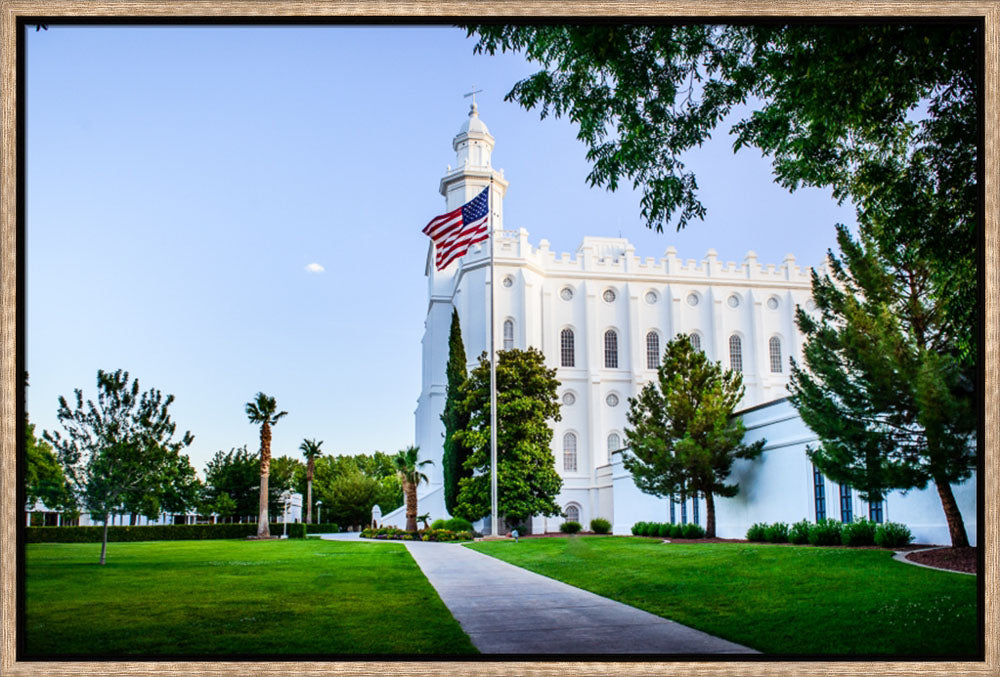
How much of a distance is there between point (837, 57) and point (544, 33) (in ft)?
8.61

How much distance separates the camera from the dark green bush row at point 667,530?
70.7ft

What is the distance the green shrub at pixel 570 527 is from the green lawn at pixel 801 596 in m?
19.6

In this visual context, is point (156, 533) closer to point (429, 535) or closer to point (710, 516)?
point (429, 535)

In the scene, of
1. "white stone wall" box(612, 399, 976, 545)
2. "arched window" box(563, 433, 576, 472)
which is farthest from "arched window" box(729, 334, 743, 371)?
"white stone wall" box(612, 399, 976, 545)

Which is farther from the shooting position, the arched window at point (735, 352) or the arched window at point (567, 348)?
the arched window at point (735, 352)

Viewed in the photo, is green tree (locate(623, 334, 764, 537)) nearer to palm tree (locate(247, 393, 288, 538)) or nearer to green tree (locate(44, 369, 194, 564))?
green tree (locate(44, 369, 194, 564))

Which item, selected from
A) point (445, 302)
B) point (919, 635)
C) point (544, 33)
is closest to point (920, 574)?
point (919, 635)

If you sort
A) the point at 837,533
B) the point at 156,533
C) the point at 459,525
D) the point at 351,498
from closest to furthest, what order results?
the point at 837,533, the point at 459,525, the point at 156,533, the point at 351,498

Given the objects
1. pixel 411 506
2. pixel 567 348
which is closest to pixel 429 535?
pixel 411 506

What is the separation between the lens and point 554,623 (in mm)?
7660

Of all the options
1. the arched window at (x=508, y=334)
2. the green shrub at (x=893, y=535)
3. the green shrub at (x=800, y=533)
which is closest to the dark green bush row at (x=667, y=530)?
the green shrub at (x=800, y=533)

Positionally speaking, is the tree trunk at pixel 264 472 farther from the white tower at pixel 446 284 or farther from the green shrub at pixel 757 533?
the green shrub at pixel 757 533

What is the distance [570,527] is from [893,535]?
22.5 metres

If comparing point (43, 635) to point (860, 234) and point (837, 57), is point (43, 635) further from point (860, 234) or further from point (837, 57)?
point (860, 234)
